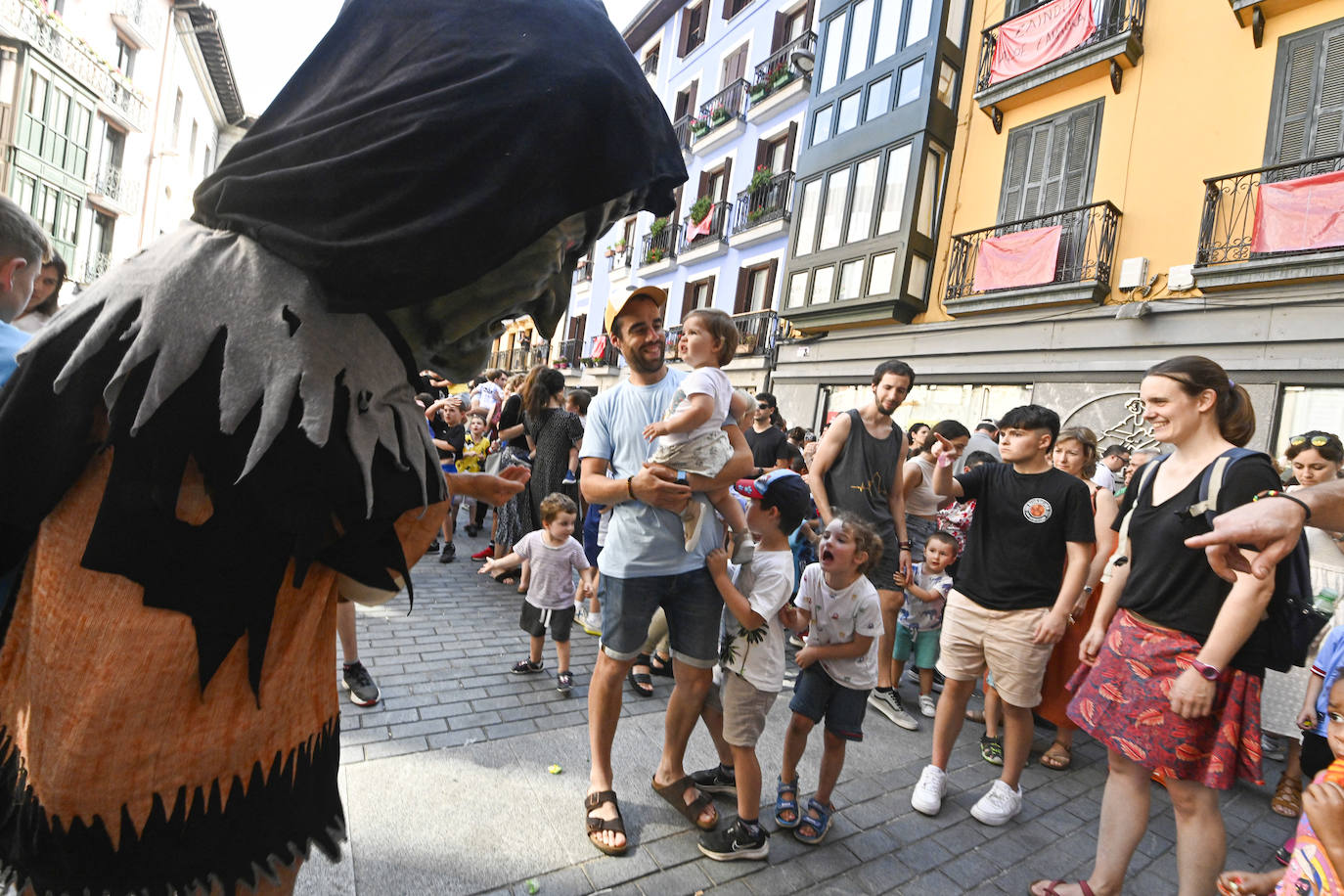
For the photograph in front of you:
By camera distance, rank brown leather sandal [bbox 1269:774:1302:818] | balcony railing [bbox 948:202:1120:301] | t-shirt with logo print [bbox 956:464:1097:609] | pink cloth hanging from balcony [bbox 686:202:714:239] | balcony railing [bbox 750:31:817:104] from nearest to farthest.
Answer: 1. t-shirt with logo print [bbox 956:464:1097:609]
2. brown leather sandal [bbox 1269:774:1302:818]
3. balcony railing [bbox 948:202:1120:301]
4. balcony railing [bbox 750:31:817:104]
5. pink cloth hanging from balcony [bbox 686:202:714:239]

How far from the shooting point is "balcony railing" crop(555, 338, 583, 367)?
92.4ft

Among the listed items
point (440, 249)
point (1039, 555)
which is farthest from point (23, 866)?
point (1039, 555)

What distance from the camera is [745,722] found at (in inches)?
109

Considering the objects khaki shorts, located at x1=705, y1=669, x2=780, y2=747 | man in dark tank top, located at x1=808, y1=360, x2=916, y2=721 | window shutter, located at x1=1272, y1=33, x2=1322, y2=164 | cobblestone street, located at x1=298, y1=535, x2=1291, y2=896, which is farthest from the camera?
window shutter, located at x1=1272, y1=33, x2=1322, y2=164

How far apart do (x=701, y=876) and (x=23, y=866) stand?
2.12 m


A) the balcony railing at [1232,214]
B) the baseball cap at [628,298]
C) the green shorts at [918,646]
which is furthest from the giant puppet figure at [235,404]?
the balcony railing at [1232,214]

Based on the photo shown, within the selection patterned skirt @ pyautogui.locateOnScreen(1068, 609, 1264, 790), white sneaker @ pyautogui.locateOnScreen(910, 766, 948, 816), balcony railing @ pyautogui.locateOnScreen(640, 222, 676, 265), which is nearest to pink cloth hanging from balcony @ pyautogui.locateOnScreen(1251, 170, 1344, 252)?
patterned skirt @ pyautogui.locateOnScreen(1068, 609, 1264, 790)

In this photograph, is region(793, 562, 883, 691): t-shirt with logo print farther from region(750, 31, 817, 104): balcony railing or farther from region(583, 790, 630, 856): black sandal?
region(750, 31, 817, 104): balcony railing

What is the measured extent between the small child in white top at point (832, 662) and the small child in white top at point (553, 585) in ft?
5.39

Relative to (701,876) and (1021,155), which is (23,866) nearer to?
(701,876)

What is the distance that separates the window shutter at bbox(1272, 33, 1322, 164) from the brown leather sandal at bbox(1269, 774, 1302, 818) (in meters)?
8.49

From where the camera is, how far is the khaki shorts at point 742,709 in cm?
276

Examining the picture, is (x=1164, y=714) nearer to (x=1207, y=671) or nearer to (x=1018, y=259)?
(x=1207, y=671)

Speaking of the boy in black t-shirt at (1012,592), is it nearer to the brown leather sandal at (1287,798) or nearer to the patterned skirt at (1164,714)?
the patterned skirt at (1164,714)
